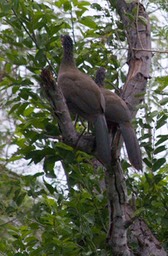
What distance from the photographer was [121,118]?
5.89 m

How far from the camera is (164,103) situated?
4941 millimetres

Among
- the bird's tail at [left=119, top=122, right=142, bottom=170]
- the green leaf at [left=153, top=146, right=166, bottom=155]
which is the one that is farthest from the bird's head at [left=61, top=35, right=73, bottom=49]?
the green leaf at [left=153, top=146, right=166, bottom=155]

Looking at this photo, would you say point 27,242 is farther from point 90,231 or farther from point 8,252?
point 90,231

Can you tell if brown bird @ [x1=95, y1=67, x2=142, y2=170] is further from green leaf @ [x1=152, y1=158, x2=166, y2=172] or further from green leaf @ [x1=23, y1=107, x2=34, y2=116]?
green leaf @ [x1=23, y1=107, x2=34, y2=116]

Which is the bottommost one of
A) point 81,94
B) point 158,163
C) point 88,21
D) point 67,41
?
point 158,163

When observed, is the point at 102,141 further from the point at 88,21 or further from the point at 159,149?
the point at 88,21

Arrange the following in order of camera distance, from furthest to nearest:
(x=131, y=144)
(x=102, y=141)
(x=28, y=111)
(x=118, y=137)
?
(x=28, y=111) → (x=131, y=144) → (x=118, y=137) → (x=102, y=141)

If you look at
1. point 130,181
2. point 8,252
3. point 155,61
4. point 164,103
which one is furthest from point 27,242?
point 155,61

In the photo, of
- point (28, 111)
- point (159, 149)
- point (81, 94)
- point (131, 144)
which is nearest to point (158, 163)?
point (159, 149)

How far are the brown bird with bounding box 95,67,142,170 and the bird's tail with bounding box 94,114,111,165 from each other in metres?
0.30

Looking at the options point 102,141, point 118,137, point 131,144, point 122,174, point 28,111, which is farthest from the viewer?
point 28,111

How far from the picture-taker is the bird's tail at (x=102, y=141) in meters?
4.70

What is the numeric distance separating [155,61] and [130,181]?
339 cm

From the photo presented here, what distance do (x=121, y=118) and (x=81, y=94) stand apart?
1.38 feet
